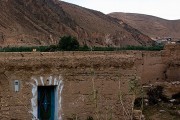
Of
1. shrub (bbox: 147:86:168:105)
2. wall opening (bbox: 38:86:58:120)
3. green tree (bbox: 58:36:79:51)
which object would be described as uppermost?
green tree (bbox: 58:36:79:51)

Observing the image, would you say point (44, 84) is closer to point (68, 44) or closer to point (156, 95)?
point (156, 95)

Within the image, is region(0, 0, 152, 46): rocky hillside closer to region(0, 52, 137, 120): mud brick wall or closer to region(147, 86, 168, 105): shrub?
region(147, 86, 168, 105): shrub

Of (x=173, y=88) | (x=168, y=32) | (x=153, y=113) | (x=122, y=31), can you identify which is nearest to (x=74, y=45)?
(x=173, y=88)

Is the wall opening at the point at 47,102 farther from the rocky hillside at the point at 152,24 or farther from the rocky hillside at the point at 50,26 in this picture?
the rocky hillside at the point at 152,24

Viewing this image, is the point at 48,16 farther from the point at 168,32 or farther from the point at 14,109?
the point at 14,109

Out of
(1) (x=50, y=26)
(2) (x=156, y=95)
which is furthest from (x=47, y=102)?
(1) (x=50, y=26)

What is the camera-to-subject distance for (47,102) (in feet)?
36.5

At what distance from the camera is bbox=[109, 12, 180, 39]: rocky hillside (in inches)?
3383

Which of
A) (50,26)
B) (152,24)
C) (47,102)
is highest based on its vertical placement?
(152,24)

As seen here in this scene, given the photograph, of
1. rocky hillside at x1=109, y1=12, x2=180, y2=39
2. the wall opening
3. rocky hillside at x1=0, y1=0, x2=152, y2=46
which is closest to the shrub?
the wall opening

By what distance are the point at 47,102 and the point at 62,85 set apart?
0.59 meters

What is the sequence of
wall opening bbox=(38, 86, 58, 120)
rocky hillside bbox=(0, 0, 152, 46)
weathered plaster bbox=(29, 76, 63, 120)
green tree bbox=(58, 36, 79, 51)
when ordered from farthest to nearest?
rocky hillside bbox=(0, 0, 152, 46) → green tree bbox=(58, 36, 79, 51) → wall opening bbox=(38, 86, 58, 120) → weathered plaster bbox=(29, 76, 63, 120)

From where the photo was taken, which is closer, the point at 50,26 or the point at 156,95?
the point at 156,95

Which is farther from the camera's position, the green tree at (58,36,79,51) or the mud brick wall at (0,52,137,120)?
the green tree at (58,36,79,51)
